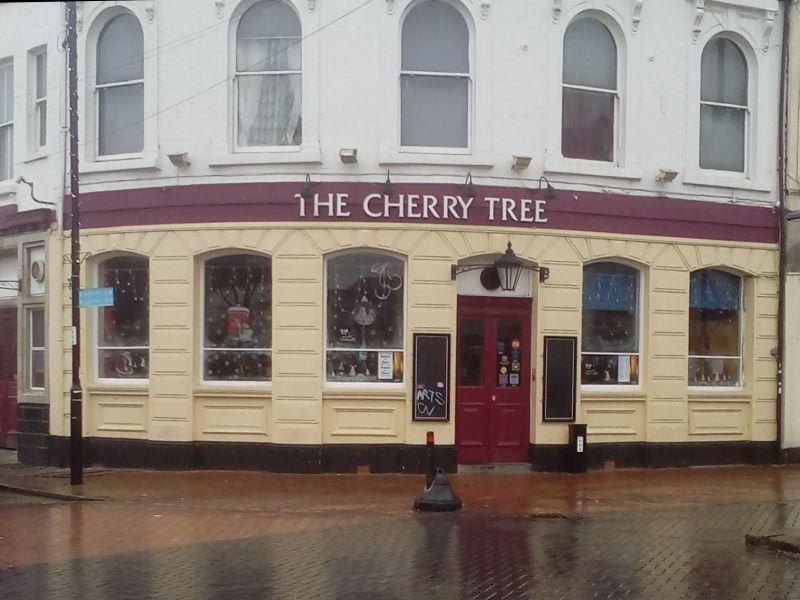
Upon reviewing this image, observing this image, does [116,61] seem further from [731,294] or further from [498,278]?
[731,294]

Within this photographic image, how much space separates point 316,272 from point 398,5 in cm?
421

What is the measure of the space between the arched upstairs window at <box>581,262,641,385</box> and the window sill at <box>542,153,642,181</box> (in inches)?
56.8

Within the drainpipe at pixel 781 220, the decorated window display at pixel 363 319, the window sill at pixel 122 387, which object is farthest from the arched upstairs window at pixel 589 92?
the window sill at pixel 122 387

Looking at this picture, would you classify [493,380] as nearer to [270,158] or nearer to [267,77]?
[270,158]

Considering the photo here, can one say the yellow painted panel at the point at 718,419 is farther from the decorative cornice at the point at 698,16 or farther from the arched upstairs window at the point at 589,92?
the decorative cornice at the point at 698,16

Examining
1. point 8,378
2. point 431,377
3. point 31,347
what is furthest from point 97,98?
point 431,377

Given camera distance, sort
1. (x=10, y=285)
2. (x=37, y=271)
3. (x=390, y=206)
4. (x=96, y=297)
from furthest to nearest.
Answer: (x=10, y=285), (x=37, y=271), (x=390, y=206), (x=96, y=297)

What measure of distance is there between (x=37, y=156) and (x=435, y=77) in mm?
6972

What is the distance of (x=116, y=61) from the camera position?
1744cm

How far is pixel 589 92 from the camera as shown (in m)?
17.2

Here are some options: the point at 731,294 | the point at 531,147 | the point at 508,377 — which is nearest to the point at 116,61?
the point at 531,147

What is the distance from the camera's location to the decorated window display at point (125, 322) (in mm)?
17125

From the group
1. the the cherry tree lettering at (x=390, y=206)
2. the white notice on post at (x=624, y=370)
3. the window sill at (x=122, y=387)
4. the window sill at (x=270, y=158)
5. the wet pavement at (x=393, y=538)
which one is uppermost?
the window sill at (x=270, y=158)

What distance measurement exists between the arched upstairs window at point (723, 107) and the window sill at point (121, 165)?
8987 mm
